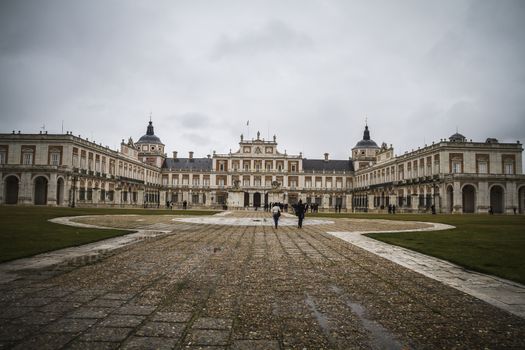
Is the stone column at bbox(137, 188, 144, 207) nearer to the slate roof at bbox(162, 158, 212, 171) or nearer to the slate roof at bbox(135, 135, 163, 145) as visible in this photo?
the slate roof at bbox(162, 158, 212, 171)

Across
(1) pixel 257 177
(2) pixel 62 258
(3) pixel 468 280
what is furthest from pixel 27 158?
(3) pixel 468 280

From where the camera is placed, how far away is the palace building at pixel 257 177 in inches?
1748

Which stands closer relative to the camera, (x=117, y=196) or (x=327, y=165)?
(x=117, y=196)

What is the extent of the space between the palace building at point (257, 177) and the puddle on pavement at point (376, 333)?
40.1 meters

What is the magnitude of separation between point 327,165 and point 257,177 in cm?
1789

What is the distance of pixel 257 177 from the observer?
76750 millimetres

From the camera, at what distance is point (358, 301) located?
4582mm

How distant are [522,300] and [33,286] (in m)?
6.57

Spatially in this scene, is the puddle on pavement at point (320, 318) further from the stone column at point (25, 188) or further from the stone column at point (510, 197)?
the stone column at point (510, 197)

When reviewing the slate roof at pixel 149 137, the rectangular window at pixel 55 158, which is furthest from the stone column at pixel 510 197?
the slate roof at pixel 149 137

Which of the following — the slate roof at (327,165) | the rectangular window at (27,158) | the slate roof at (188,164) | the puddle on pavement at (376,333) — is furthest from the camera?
the slate roof at (327,165)

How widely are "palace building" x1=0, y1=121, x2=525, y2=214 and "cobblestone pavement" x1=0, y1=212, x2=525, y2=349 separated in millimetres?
38337

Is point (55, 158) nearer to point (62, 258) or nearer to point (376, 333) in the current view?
point (62, 258)

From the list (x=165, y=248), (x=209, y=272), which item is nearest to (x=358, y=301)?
(x=209, y=272)
